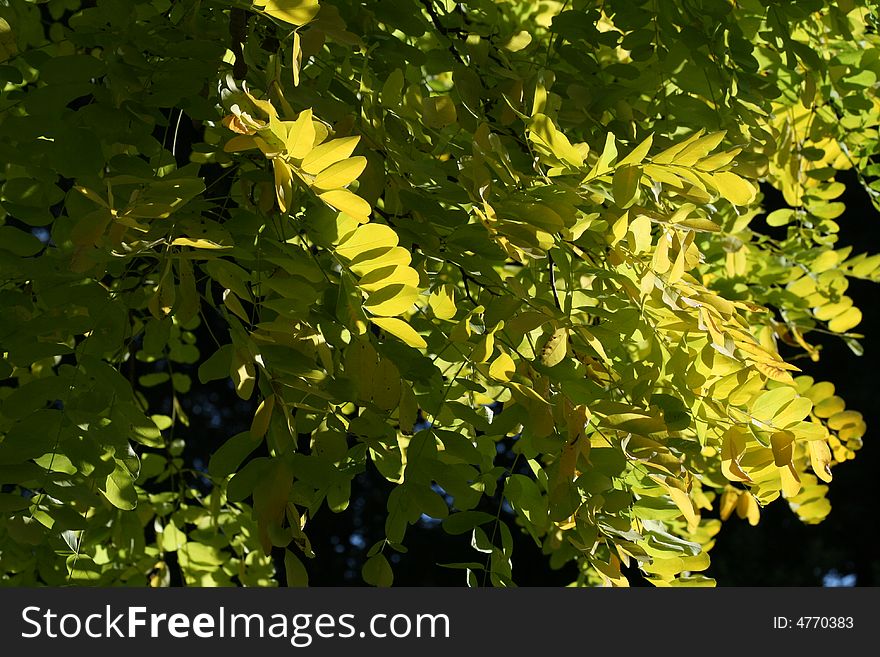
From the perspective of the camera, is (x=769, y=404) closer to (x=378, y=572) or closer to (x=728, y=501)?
(x=378, y=572)

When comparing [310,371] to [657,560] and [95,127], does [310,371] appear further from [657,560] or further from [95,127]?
[657,560]

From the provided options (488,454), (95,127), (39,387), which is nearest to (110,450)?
(39,387)

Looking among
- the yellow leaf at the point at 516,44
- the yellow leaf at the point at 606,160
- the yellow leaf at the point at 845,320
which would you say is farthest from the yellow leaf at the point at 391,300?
the yellow leaf at the point at 845,320

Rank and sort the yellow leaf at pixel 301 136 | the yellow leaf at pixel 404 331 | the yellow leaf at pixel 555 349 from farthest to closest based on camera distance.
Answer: the yellow leaf at pixel 555 349 → the yellow leaf at pixel 404 331 → the yellow leaf at pixel 301 136

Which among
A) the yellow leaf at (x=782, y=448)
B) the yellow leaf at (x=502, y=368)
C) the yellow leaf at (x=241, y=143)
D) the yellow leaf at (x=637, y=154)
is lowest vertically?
the yellow leaf at (x=782, y=448)

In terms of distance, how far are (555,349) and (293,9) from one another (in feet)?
1.49

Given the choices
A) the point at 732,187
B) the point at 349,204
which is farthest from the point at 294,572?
the point at 732,187

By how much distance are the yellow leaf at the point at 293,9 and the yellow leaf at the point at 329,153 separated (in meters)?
0.15

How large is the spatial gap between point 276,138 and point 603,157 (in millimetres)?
363

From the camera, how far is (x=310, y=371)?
95 cm

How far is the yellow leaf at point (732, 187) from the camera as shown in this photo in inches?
40.9

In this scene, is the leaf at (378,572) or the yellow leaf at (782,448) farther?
the leaf at (378,572)

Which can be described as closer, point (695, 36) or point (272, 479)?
point (272, 479)

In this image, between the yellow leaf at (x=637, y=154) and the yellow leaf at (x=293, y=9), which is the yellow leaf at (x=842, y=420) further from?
the yellow leaf at (x=293, y=9)
